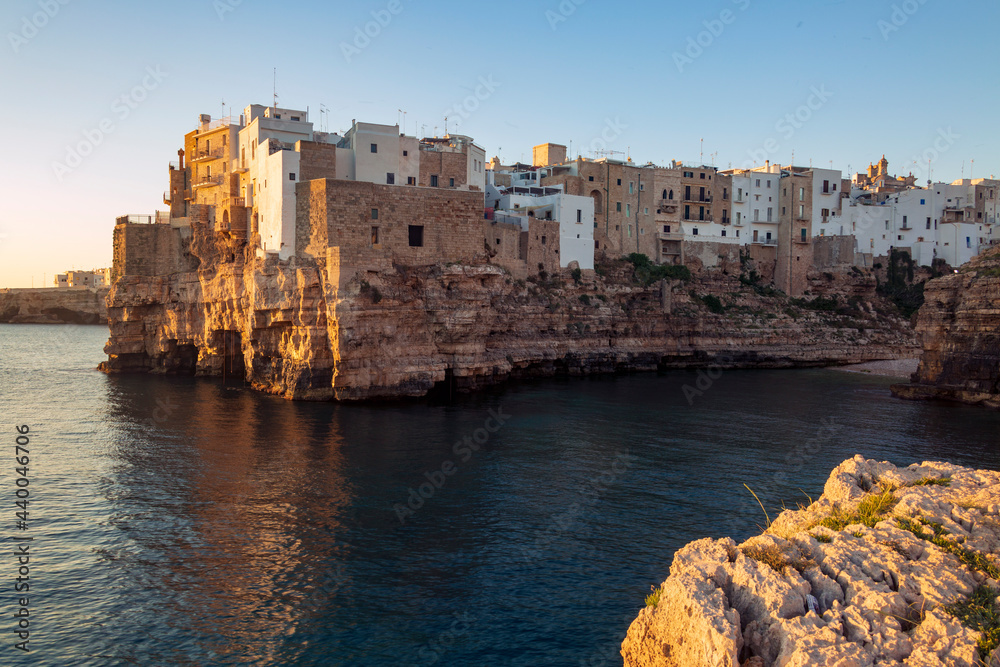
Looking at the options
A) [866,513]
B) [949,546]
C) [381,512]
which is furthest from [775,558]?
[381,512]

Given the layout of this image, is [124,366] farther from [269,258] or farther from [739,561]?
[739,561]

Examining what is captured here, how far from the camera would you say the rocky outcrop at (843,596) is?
6449 millimetres

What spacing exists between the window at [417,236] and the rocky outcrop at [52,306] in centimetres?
9864

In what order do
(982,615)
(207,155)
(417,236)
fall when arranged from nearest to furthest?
(982,615) → (417,236) → (207,155)

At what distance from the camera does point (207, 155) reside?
1902 inches

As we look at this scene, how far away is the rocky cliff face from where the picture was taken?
36781 millimetres

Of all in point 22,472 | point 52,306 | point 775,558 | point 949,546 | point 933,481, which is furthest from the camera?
point 52,306

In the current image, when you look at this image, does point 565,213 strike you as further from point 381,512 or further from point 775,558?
point 775,558

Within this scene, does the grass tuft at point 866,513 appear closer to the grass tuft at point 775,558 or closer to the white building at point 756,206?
the grass tuft at point 775,558

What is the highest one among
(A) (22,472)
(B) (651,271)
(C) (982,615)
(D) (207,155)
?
(D) (207,155)

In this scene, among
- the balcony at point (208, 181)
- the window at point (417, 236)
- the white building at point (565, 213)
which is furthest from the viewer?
the white building at point (565, 213)

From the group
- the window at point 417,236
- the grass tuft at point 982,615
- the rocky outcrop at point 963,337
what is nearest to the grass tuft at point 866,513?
the grass tuft at point 982,615

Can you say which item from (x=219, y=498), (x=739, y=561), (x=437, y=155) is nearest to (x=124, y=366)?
(x=437, y=155)

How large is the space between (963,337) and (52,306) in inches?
5087
